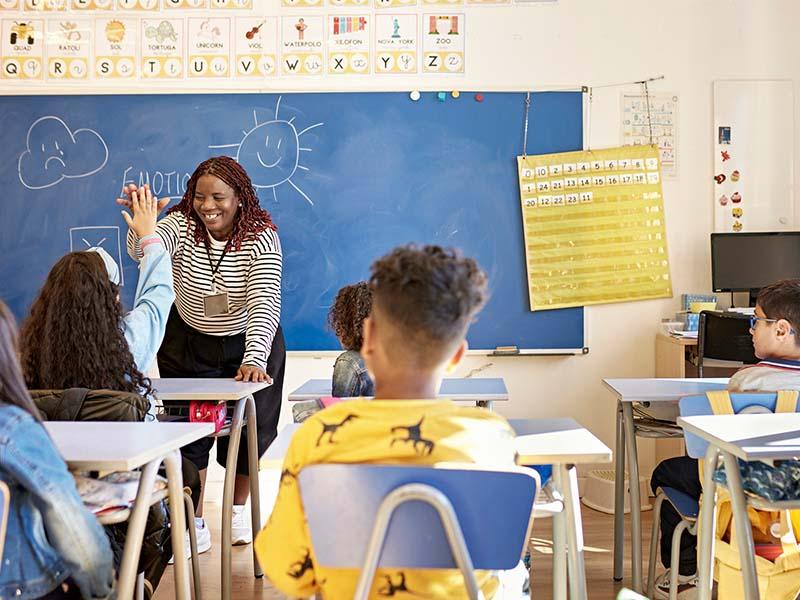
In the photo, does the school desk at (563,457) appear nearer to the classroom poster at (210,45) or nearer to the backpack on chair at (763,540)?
the backpack on chair at (763,540)

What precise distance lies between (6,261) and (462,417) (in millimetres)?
3743

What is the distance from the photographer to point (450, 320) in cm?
139

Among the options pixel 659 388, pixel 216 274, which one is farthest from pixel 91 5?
pixel 659 388

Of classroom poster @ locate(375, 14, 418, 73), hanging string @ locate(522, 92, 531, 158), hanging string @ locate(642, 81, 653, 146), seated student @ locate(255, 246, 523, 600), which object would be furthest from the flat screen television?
seated student @ locate(255, 246, 523, 600)

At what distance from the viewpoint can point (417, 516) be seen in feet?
4.33

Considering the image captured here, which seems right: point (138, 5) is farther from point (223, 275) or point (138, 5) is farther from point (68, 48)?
point (223, 275)

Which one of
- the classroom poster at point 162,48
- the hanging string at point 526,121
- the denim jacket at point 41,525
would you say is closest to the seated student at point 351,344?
the denim jacket at point 41,525

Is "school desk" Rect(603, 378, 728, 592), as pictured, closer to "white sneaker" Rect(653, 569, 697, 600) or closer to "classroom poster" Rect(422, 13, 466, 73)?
"white sneaker" Rect(653, 569, 697, 600)

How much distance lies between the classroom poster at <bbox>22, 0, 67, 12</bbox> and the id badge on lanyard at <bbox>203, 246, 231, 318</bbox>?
207cm

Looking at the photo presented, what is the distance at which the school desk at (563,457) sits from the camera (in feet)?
5.84

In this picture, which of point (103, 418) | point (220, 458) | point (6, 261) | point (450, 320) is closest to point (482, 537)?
point (450, 320)

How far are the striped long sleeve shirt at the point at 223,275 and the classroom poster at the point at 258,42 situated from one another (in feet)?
4.54

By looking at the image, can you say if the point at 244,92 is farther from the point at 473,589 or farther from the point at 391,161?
the point at 473,589

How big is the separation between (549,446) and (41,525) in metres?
1.05
